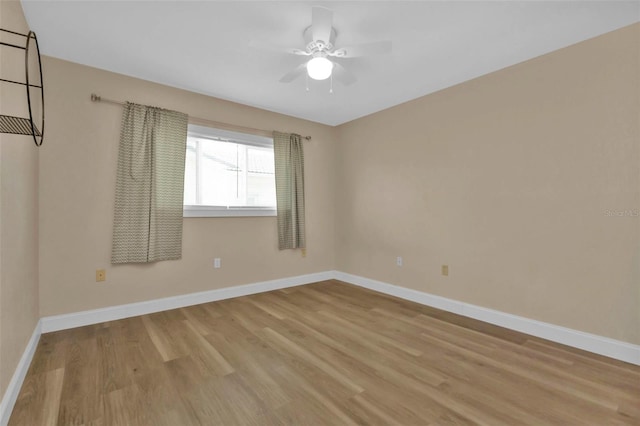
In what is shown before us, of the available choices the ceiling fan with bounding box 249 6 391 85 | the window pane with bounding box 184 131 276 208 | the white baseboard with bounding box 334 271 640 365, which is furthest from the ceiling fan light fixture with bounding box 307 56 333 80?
the white baseboard with bounding box 334 271 640 365

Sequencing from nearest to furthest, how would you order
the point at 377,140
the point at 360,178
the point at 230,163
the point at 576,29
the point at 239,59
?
the point at 576,29 < the point at 239,59 < the point at 230,163 < the point at 377,140 < the point at 360,178

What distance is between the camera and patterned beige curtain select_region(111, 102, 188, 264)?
110 inches

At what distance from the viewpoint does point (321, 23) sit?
1897mm

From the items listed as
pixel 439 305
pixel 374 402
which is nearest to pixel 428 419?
pixel 374 402

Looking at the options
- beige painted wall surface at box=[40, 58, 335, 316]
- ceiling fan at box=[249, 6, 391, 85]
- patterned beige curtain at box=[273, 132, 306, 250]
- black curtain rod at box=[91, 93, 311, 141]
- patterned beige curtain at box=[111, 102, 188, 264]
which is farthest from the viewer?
patterned beige curtain at box=[273, 132, 306, 250]

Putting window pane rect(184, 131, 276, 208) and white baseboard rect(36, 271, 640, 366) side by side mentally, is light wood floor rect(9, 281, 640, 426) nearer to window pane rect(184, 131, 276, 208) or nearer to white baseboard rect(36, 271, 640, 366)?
white baseboard rect(36, 271, 640, 366)

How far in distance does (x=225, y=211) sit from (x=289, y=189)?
3.07 feet

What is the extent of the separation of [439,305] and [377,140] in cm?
220

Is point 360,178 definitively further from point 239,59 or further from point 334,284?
point 239,59

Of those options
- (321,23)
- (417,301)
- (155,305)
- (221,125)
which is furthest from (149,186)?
(417,301)

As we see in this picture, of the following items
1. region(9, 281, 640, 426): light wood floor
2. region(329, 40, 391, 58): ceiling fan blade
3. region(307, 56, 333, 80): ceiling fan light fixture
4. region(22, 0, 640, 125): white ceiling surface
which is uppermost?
region(22, 0, 640, 125): white ceiling surface

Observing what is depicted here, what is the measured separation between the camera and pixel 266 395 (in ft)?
5.38

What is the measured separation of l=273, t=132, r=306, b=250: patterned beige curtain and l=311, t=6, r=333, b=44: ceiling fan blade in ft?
6.40

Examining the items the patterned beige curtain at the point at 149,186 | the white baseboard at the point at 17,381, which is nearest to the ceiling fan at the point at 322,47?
the patterned beige curtain at the point at 149,186
